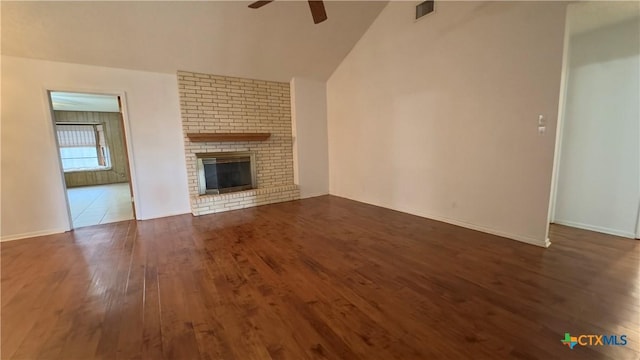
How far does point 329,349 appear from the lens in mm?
1520

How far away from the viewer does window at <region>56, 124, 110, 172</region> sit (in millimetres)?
8430

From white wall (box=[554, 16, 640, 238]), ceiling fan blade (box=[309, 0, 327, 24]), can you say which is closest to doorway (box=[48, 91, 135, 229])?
ceiling fan blade (box=[309, 0, 327, 24])

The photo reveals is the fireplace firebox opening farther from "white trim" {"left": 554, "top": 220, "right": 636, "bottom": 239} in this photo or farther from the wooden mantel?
"white trim" {"left": 554, "top": 220, "right": 636, "bottom": 239}

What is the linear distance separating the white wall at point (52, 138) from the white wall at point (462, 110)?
3.43 meters

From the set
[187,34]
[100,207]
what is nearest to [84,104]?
[100,207]

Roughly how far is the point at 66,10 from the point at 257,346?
4121 mm

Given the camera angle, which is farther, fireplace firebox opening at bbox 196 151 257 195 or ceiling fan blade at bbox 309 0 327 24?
fireplace firebox opening at bbox 196 151 257 195

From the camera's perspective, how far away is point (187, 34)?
377 centimetres

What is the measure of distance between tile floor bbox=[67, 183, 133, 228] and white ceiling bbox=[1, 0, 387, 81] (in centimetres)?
243

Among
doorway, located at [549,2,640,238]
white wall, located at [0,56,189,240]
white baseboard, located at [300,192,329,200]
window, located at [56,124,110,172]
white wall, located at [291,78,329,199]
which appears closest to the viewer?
doorway, located at [549,2,640,238]

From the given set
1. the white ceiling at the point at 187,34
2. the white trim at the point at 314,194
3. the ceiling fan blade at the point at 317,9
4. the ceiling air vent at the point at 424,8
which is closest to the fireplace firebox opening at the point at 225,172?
the white trim at the point at 314,194

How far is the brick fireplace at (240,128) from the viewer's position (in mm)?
4578

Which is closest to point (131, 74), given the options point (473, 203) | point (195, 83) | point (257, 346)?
point (195, 83)

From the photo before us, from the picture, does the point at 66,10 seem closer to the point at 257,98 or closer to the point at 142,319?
the point at 257,98
